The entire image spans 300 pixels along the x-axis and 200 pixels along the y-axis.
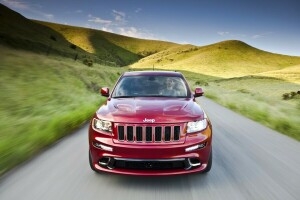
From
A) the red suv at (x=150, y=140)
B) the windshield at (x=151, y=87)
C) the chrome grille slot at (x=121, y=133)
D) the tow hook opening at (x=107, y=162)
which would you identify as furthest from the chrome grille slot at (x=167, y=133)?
the windshield at (x=151, y=87)

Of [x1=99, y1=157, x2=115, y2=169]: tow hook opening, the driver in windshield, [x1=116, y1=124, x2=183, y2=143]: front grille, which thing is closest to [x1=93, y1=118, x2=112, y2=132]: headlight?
[x1=116, y1=124, x2=183, y2=143]: front grille

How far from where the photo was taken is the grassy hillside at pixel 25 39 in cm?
4609

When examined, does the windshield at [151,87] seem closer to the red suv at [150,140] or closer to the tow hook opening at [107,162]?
the red suv at [150,140]

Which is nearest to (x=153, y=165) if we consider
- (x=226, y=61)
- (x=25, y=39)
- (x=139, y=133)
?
(x=139, y=133)

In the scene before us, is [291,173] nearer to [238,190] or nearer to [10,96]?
[238,190]

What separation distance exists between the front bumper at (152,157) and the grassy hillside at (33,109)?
160 centimetres

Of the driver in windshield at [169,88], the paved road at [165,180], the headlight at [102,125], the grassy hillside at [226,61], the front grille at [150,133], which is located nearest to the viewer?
the paved road at [165,180]

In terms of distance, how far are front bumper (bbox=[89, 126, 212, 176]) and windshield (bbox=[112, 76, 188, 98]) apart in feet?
5.52

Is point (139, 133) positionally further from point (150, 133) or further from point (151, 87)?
point (151, 87)

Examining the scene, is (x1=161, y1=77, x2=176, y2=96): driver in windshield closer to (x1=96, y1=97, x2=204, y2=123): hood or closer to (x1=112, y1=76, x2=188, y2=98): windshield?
(x1=112, y1=76, x2=188, y2=98): windshield

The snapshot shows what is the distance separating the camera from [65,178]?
472 centimetres

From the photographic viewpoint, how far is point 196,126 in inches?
185

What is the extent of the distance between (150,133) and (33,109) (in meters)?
7.55

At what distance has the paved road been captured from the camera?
414 cm
